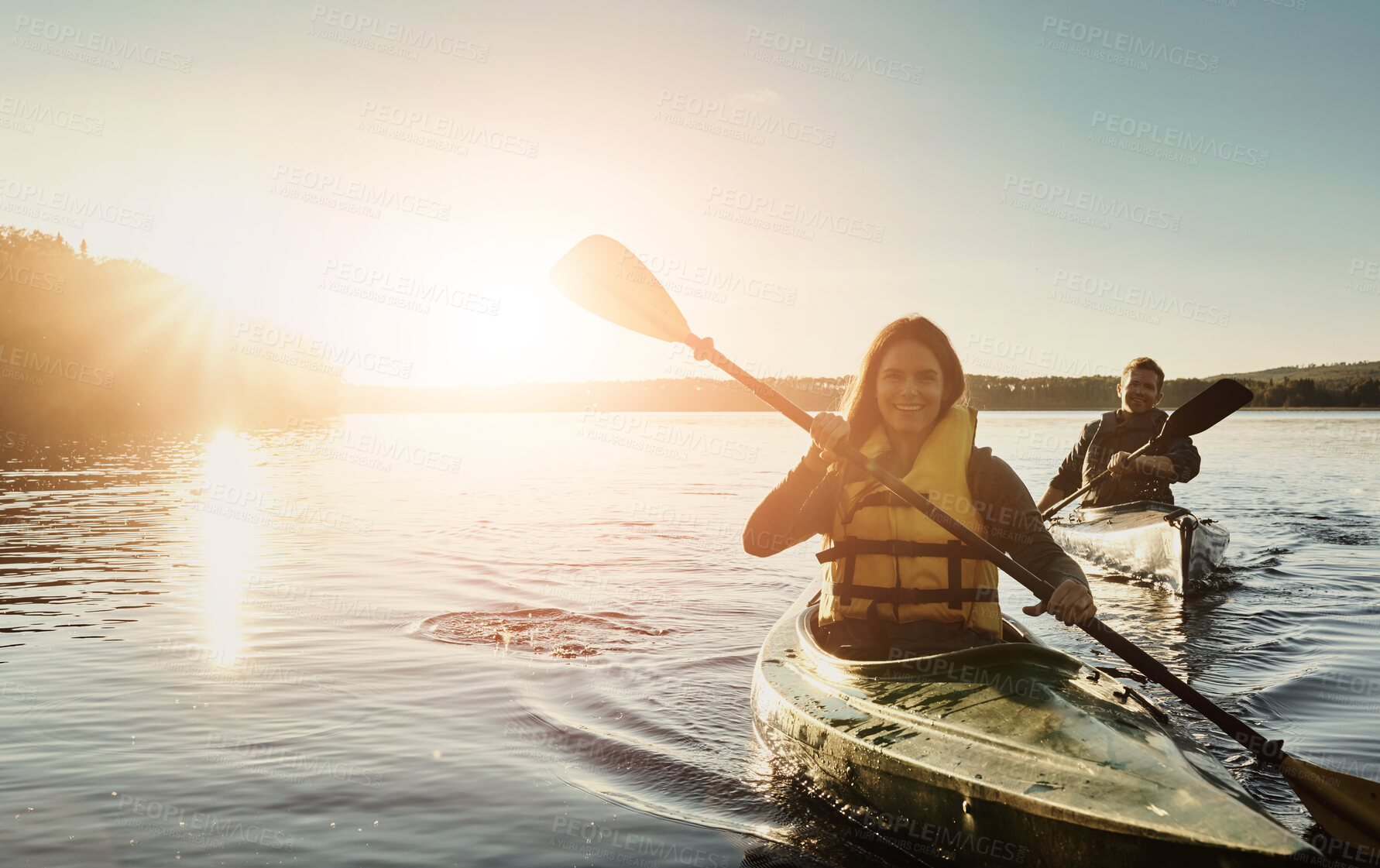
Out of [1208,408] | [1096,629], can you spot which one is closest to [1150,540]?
[1208,408]

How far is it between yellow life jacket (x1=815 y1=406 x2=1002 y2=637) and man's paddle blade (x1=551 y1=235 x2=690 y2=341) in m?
1.62

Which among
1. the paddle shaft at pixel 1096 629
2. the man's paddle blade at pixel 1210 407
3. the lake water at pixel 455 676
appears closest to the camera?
the paddle shaft at pixel 1096 629

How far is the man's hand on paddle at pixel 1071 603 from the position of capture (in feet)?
10.9

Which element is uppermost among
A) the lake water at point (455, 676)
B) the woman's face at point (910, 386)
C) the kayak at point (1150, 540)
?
the woman's face at point (910, 386)

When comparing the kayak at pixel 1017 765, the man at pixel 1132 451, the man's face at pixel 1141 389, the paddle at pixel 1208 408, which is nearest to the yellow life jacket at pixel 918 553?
the kayak at pixel 1017 765

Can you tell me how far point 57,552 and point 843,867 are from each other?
9.75 metres

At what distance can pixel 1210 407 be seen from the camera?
6465 mm

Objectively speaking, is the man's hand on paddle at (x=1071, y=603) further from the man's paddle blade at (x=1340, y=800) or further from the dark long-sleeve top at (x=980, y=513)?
the man's paddle blade at (x=1340, y=800)

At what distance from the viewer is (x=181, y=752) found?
14.0 ft

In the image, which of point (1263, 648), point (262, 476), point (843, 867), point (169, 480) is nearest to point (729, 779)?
point (843, 867)

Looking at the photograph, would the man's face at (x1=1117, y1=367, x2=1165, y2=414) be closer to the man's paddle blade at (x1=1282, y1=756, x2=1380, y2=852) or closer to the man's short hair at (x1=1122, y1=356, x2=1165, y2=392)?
the man's short hair at (x1=1122, y1=356, x2=1165, y2=392)

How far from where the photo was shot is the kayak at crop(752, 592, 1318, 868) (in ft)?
7.80

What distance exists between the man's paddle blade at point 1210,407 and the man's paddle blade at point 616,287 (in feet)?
13.1

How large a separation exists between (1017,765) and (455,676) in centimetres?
409
